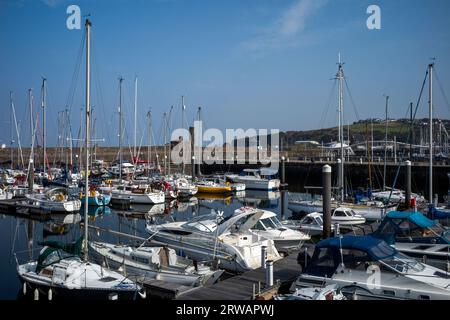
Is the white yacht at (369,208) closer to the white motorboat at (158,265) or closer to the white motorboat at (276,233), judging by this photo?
the white motorboat at (276,233)

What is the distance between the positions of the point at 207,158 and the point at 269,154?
13.5 metres

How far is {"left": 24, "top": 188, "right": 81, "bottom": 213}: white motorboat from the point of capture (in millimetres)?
31031

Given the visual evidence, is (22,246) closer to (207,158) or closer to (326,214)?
(326,214)

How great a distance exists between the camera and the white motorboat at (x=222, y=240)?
51.6 ft

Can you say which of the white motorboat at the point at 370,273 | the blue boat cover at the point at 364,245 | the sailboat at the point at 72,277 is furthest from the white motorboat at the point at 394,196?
the sailboat at the point at 72,277

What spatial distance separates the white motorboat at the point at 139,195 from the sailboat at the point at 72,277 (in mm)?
22010

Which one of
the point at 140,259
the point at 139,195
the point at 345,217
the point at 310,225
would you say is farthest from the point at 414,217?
the point at 139,195

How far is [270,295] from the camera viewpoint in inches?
453

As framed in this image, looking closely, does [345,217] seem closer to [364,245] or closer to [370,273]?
[364,245]

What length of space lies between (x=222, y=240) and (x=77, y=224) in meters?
14.8

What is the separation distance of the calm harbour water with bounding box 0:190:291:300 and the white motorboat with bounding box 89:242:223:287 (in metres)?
3.15

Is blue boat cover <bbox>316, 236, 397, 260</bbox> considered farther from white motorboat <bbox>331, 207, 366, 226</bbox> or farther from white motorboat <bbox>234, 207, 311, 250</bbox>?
white motorboat <bbox>331, 207, 366, 226</bbox>
